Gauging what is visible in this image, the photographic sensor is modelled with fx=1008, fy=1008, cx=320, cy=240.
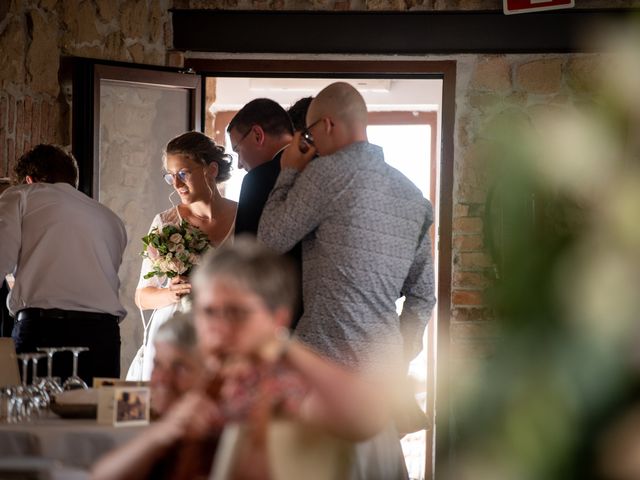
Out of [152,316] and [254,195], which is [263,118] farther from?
[152,316]

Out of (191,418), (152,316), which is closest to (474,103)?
(152,316)

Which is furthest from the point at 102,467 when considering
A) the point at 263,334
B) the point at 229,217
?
the point at 229,217

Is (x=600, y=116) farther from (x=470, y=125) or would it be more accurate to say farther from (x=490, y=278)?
(x=470, y=125)

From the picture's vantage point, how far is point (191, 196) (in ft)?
13.7

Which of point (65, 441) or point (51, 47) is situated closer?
point (65, 441)

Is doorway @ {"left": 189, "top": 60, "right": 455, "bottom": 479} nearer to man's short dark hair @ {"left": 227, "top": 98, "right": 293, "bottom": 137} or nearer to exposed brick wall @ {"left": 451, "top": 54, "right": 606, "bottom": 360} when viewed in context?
exposed brick wall @ {"left": 451, "top": 54, "right": 606, "bottom": 360}

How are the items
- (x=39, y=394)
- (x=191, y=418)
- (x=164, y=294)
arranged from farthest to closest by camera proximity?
(x=164, y=294), (x=39, y=394), (x=191, y=418)

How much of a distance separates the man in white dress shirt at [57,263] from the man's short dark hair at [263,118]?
71 cm

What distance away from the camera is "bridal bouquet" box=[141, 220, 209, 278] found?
3703 mm

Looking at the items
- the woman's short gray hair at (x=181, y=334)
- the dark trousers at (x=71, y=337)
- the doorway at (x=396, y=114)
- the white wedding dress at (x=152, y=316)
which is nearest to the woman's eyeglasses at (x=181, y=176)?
the white wedding dress at (x=152, y=316)

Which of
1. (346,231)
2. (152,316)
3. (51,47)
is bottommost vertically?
(152,316)

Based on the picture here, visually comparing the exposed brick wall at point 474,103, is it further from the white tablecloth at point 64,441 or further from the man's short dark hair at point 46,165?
the white tablecloth at point 64,441

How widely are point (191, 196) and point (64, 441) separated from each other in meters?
2.08

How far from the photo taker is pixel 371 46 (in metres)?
4.99
